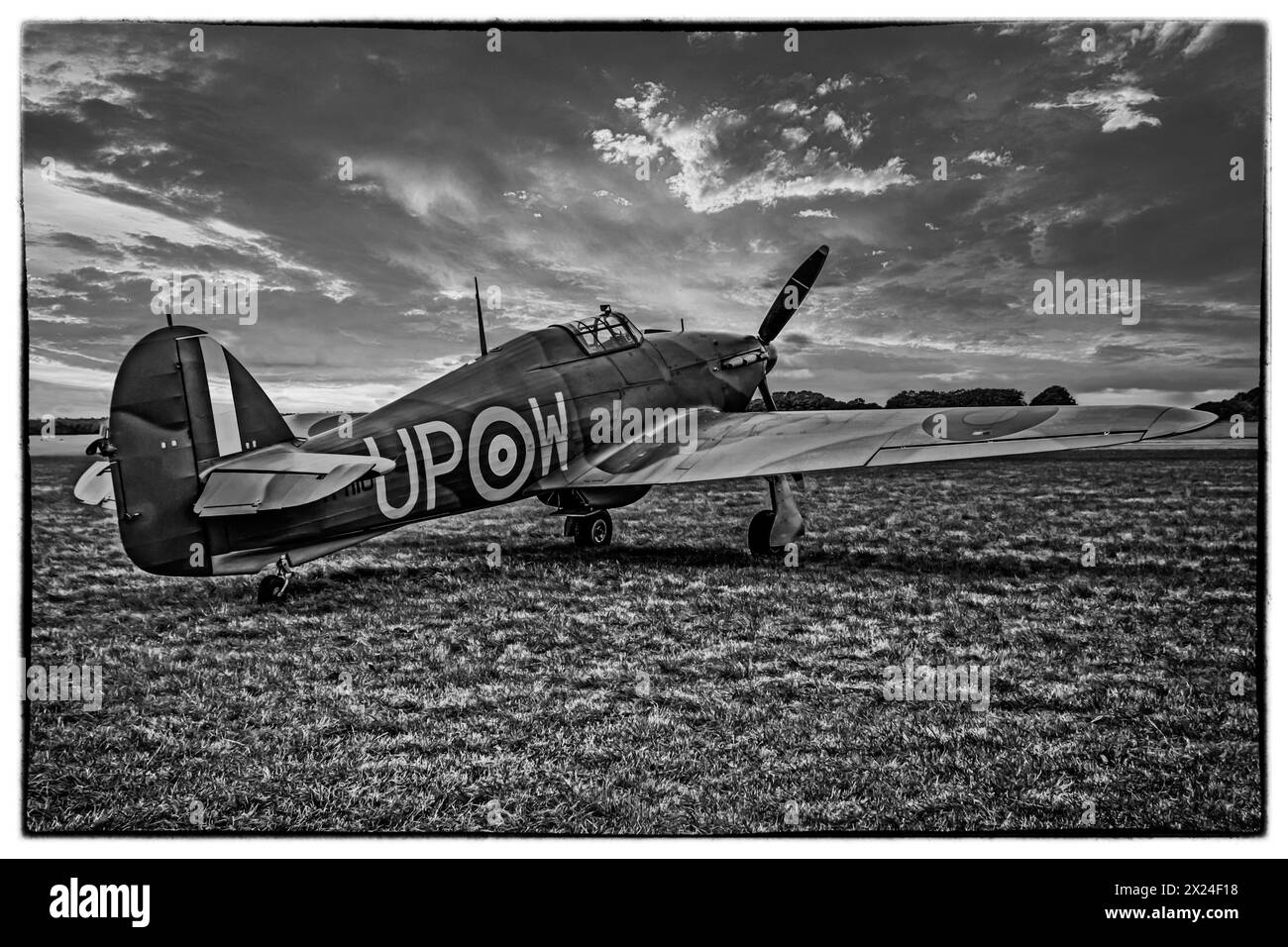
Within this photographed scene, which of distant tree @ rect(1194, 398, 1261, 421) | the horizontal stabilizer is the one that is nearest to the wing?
distant tree @ rect(1194, 398, 1261, 421)

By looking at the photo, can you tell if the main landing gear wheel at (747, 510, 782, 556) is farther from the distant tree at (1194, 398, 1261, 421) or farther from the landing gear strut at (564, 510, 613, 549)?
the distant tree at (1194, 398, 1261, 421)

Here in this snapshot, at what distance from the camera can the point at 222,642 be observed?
4.67 m

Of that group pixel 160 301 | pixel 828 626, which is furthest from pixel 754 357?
pixel 160 301

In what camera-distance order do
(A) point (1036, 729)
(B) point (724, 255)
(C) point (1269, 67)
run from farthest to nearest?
(B) point (724, 255) → (C) point (1269, 67) → (A) point (1036, 729)

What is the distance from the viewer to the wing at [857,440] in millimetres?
5492

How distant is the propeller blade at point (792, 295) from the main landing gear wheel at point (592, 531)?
10.6ft

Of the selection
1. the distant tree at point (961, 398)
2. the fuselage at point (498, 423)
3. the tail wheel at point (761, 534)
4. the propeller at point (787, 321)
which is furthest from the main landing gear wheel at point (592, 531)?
the distant tree at point (961, 398)

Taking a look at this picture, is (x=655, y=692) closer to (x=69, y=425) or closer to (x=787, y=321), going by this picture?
(x=69, y=425)

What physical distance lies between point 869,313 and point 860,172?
133 centimetres

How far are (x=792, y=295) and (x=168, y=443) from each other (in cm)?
644

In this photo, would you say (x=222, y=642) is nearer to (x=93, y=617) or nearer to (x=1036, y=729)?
(x=93, y=617)

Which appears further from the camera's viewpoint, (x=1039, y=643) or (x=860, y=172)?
(x=860, y=172)

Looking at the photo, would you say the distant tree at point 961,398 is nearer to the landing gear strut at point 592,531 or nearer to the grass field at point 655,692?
the grass field at point 655,692
